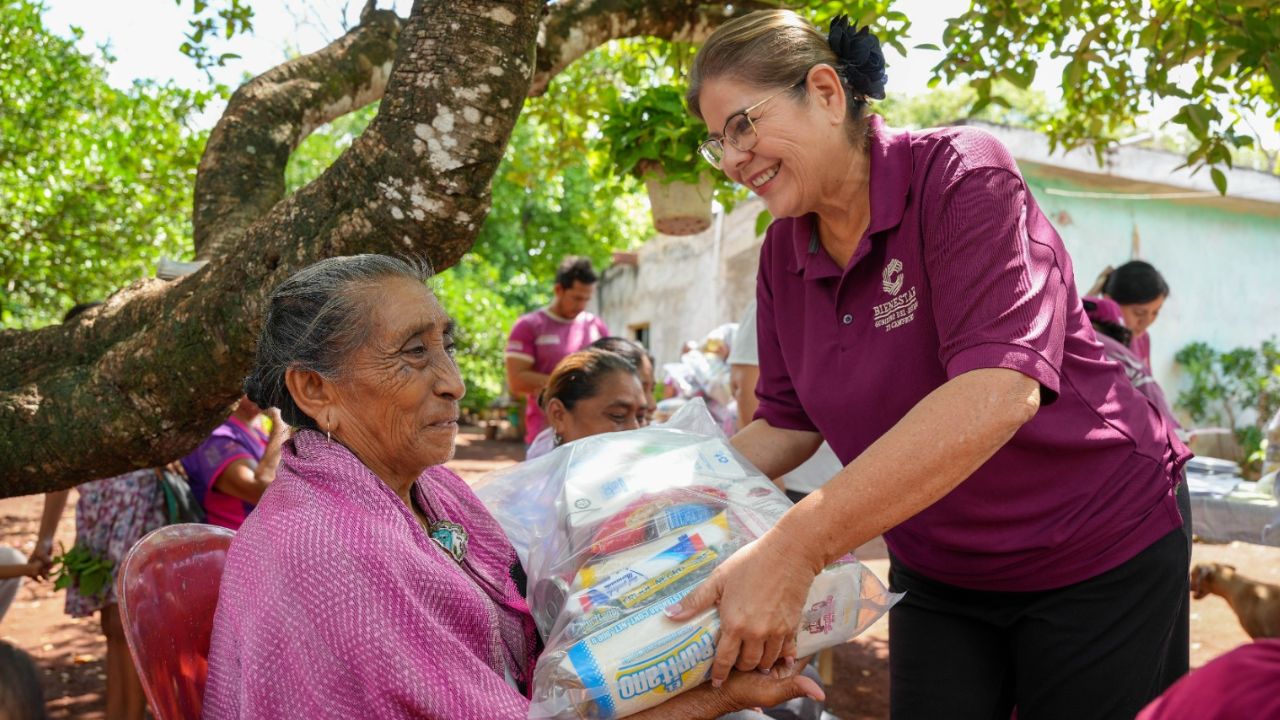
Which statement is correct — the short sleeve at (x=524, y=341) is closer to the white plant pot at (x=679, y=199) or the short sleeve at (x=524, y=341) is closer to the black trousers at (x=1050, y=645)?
the white plant pot at (x=679, y=199)

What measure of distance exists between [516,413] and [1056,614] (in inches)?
716

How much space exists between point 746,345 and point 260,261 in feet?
10.2

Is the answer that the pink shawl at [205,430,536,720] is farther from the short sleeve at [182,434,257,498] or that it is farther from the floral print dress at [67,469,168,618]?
the floral print dress at [67,469,168,618]

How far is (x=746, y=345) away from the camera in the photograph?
16.8ft

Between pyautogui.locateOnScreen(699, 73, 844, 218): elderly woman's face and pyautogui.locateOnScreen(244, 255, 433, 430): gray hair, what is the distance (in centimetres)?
81

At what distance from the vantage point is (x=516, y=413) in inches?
786

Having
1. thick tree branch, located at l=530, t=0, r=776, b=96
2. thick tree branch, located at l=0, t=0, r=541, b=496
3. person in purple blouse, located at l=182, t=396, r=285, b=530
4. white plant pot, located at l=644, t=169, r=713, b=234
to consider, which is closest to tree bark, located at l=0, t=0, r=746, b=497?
thick tree branch, located at l=0, t=0, r=541, b=496

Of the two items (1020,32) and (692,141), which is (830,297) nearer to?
(692,141)

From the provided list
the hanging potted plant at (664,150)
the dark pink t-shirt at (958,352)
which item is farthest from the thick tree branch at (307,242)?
the hanging potted plant at (664,150)

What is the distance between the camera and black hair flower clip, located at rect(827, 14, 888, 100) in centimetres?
204

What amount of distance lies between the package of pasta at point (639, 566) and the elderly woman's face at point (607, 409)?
137cm

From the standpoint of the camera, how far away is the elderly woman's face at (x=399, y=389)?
6.81ft

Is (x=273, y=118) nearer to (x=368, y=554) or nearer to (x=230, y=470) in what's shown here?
(x=230, y=470)

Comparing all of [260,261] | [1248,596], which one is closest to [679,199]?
[260,261]
